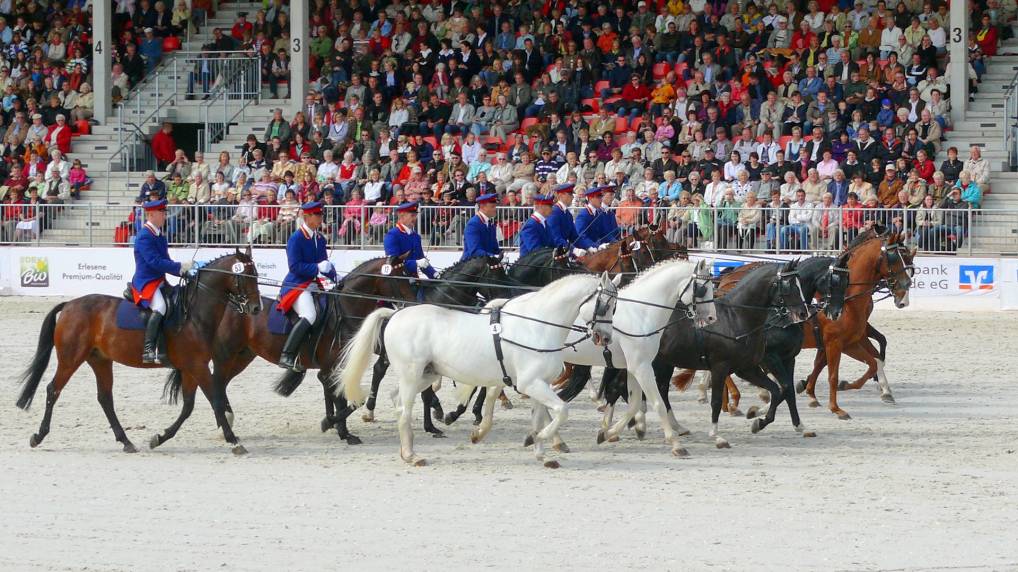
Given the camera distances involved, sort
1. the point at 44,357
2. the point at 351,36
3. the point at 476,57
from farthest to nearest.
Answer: the point at 351,36 < the point at 476,57 < the point at 44,357

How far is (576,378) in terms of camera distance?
13.2 m

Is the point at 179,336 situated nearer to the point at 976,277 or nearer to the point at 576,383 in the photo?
the point at 576,383

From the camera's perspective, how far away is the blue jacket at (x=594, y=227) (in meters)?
16.3

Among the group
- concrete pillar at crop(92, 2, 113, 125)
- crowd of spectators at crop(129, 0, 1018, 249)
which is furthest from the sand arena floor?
concrete pillar at crop(92, 2, 113, 125)

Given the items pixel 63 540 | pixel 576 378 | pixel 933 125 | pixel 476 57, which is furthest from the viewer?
pixel 476 57

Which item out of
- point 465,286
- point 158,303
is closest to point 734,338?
point 465,286

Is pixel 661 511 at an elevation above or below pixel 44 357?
below

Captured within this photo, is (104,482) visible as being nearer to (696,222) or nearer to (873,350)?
(873,350)

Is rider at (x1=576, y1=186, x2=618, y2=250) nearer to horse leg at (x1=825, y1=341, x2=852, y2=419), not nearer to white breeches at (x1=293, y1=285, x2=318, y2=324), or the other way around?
horse leg at (x1=825, y1=341, x2=852, y2=419)

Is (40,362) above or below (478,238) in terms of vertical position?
below

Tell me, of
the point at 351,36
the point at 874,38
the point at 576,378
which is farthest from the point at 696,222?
the point at 351,36

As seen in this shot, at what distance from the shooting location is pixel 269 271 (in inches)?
961

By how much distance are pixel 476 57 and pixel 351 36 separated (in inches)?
142

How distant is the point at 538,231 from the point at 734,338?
3.66 meters
